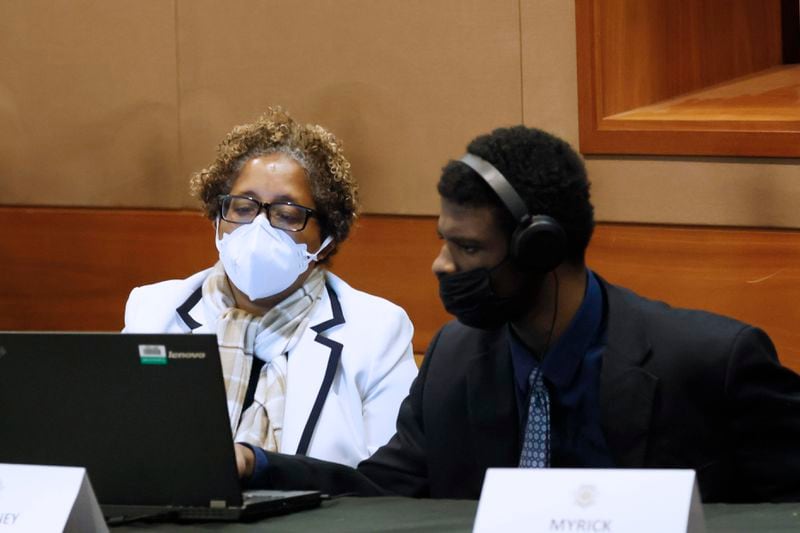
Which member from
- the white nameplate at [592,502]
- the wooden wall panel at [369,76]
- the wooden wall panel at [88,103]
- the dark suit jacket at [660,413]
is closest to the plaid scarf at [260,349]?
the dark suit jacket at [660,413]

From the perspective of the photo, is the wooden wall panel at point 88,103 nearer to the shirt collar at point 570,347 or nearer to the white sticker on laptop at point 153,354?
the shirt collar at point 570,347

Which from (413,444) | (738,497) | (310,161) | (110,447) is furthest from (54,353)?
(310,161)

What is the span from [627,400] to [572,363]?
0.11 metres

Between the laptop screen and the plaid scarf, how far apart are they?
3.02 feet

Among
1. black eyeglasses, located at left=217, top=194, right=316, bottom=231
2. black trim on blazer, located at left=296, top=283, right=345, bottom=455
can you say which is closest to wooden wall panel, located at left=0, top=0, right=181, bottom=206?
black eyeglasses, located at left=217, top=194, right=316, bottom=231

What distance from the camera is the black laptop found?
1.98m

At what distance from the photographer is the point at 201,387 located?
6.46 ft

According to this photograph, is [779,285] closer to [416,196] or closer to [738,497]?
[416,196]

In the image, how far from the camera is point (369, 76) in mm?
4227

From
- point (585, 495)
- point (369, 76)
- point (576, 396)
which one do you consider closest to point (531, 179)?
point (576, 396)

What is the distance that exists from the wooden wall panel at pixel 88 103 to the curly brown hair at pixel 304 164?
1.38 m

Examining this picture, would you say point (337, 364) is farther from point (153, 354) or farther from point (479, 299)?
point (153, 354)

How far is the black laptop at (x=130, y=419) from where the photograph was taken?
1977 millimetres

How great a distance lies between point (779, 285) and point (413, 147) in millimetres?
1166
